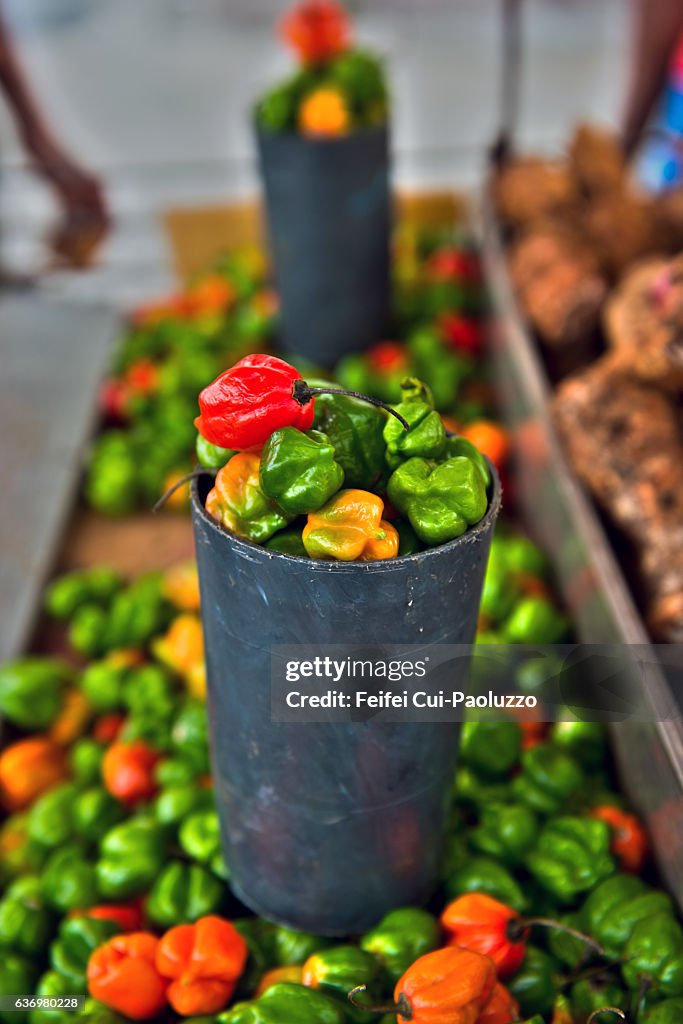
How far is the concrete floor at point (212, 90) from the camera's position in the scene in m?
6.97

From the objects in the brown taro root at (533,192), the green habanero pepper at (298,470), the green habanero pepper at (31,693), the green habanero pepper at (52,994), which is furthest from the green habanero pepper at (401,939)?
the brown taro root at (533,192)

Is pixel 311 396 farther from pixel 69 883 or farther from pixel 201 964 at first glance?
pixel 69 883

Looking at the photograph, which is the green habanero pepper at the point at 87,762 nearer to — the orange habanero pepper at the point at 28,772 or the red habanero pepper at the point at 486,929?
the orange habanero pepper at the point at 28,772

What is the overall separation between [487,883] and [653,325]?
5.34 feet

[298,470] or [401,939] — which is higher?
[298,470]

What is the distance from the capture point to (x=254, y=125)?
381cm

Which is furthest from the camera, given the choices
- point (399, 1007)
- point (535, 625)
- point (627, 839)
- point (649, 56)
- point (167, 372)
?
point (649, 56)

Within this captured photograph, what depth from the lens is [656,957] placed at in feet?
5.57

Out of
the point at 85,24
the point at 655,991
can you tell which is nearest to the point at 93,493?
the point at 655,991

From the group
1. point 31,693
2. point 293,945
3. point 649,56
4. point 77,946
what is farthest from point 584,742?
point 649,56

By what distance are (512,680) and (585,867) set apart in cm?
46

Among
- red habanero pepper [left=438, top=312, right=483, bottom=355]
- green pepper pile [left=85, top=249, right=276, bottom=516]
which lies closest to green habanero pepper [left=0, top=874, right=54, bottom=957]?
green pepper pile [left=85, top=249, right=276, bottom=516]

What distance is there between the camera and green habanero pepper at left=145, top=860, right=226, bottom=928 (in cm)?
193

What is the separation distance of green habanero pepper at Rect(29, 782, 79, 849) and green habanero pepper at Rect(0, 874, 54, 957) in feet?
0.45
